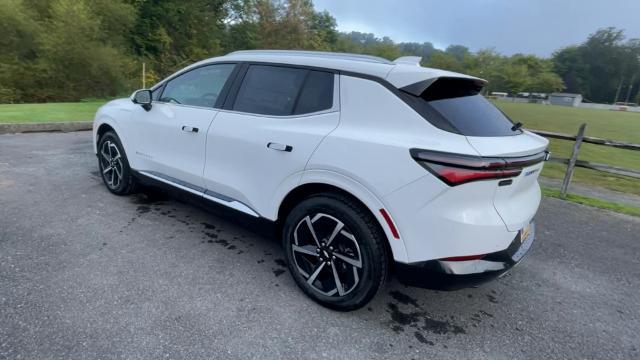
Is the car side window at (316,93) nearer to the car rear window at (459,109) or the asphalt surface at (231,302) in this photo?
the car rear window at (459,109)

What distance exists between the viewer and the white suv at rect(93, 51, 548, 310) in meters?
2.05

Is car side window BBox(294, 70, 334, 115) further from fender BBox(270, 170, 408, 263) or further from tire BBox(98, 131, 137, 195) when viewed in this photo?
tire BBox(98, 131, 137, 195)

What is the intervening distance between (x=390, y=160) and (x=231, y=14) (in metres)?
36.2

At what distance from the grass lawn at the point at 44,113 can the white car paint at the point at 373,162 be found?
7798 mm

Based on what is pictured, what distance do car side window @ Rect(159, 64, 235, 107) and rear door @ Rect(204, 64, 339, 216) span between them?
240 millimetres

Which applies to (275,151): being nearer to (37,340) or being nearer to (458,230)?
(458,230)

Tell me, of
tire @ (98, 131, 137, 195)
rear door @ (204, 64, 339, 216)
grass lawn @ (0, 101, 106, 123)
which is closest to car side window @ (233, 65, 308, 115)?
rear door @ (204, 64, 339, 216)

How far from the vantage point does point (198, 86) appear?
11.2 feet

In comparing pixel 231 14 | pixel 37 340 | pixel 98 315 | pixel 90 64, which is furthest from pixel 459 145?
pixel 231 14

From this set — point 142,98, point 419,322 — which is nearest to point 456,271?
point 419,322

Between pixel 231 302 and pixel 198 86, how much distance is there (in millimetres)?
2038

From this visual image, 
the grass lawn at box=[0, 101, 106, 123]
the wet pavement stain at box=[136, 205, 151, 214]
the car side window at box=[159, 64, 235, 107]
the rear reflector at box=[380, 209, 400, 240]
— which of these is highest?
the car side window at box=[159, 64, 235, 107]

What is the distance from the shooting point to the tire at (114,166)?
410 centimetres

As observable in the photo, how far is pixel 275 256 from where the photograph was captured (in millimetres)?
3219
